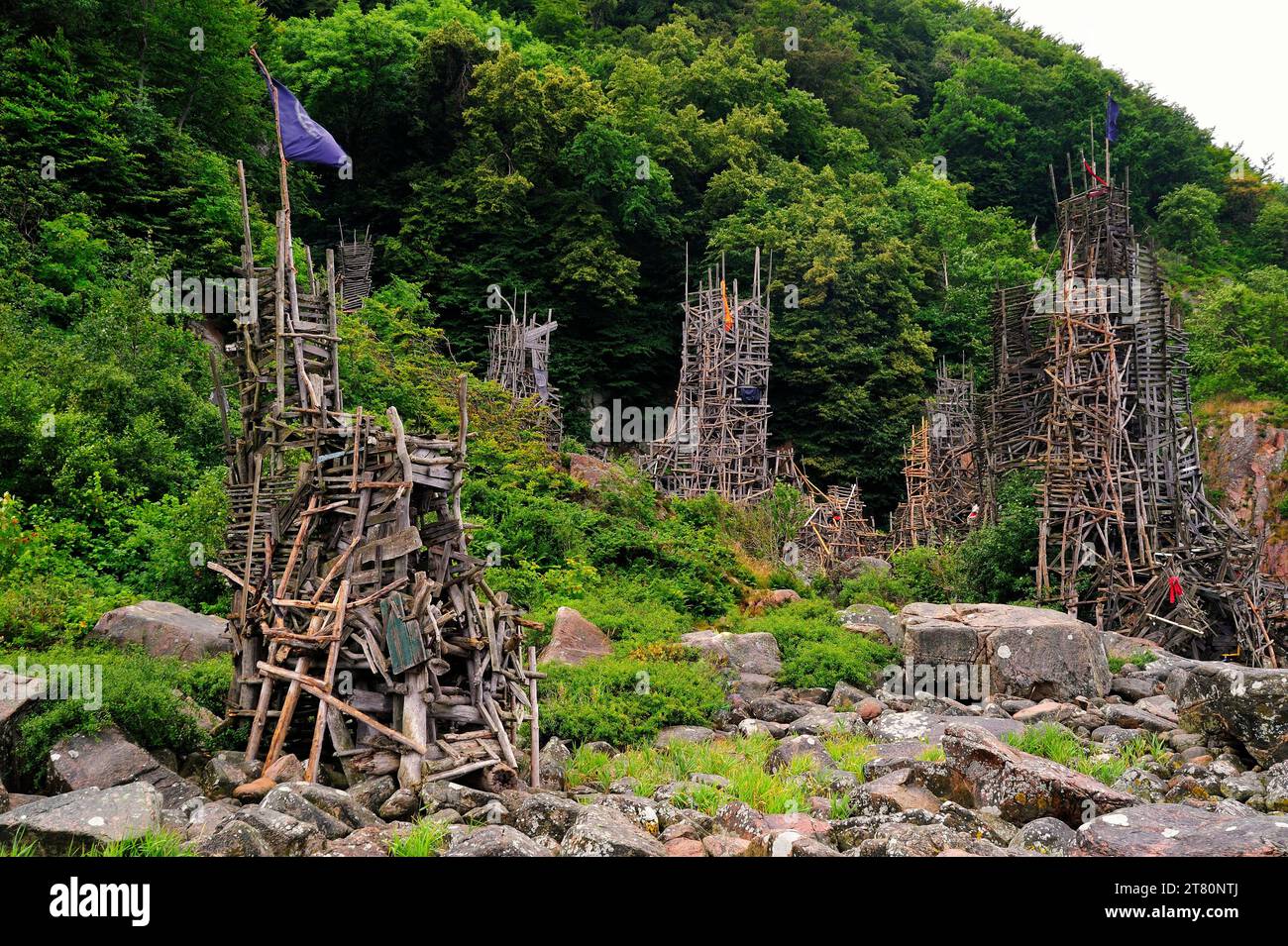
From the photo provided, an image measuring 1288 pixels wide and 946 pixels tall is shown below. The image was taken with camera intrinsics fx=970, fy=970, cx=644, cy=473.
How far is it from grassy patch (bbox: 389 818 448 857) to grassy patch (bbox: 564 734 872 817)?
8.91 feet

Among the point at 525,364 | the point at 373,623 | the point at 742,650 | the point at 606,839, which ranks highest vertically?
the point at 525,364

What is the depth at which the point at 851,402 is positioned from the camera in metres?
38.3

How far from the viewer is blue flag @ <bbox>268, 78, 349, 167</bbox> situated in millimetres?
13358

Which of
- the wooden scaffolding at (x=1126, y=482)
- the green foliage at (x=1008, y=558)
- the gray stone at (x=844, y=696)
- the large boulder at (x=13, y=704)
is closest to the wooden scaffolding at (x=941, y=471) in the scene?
the green foliage at (x=1008, y=558)

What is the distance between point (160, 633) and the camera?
1293 centimetres

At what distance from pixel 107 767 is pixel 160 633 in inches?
165

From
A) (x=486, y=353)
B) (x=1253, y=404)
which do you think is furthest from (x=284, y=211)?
(x=1253, y=404)

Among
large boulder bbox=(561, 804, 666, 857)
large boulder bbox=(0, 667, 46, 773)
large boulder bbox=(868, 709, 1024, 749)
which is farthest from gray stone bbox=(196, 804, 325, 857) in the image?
large boulder bbox=(868, 709, 1024, 749)

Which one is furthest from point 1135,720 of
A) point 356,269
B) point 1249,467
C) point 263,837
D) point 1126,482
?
point 356,269

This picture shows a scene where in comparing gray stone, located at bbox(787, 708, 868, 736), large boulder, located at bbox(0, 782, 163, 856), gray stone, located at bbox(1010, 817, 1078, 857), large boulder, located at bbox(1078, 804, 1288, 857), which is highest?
large boulder, located at bbox(0, 782, 163, 856)

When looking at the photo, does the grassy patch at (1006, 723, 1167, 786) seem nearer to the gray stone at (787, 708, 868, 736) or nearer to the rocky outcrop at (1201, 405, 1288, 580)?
the gray stone at (787, 708, 868, 736)

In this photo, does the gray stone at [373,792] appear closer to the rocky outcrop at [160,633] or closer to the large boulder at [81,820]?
the large boulder at [81,820]

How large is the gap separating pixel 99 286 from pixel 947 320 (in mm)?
32662

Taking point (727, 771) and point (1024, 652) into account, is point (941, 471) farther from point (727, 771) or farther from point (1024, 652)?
point (727, 771)
